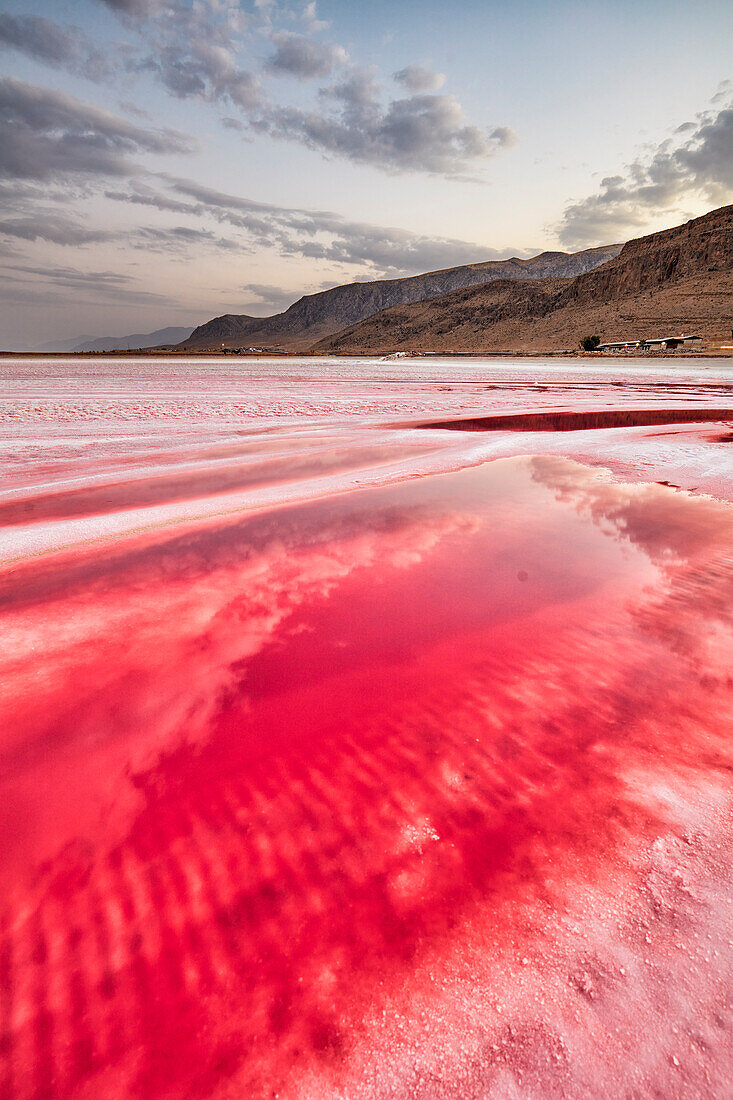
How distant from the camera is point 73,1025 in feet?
4.47

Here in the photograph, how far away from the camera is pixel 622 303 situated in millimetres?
Answer: 102000

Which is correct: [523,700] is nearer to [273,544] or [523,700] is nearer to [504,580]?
[504,580]

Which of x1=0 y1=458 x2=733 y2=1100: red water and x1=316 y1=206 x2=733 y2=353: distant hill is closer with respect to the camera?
x1=0 y1=458 x2=733 y2=1100: red water

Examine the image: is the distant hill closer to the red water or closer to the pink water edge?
the pink water edge

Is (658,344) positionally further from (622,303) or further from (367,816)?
(367,816)

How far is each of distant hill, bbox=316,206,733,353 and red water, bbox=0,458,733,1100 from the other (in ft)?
266

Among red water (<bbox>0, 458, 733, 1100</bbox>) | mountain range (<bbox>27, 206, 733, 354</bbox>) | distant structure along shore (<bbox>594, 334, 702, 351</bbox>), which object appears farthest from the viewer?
mountain range (<bbox>27, 206, 733, 354</bbox>)

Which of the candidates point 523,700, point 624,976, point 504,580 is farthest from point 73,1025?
point 504,580

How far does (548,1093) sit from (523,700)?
5.10 ft

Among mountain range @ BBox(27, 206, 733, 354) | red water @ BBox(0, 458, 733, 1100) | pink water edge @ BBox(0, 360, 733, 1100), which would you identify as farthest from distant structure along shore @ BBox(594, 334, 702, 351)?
red water @ BBox(0, 458, 733, 1100)

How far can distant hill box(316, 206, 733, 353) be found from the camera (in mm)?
81500

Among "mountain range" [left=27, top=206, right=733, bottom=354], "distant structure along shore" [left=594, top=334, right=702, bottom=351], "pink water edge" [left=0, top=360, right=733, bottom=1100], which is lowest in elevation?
"pink water edge" [left=0, top=360, right=733, bottom=1100]

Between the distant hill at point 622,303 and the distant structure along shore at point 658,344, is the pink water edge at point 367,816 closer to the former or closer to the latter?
the distant structure along shore at point 658,344

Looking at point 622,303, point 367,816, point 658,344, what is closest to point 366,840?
point 367,816
